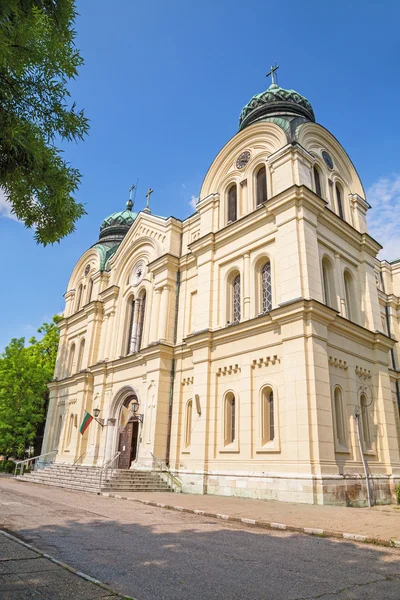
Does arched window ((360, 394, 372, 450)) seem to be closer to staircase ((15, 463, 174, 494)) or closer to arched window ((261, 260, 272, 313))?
arched window ((261, 260, 272, 313))

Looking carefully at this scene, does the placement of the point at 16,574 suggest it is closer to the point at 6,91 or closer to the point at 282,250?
the point at 6,91

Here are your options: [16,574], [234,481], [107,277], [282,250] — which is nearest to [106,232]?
[107,277]

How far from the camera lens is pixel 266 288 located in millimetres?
18062

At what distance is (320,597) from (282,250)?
1370 cm

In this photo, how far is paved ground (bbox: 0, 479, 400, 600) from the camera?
14.8ft

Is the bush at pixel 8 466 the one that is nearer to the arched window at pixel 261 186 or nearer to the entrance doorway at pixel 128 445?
the entrance doorway at pixel 128 445

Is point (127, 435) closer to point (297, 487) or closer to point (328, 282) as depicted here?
point (297, 487)

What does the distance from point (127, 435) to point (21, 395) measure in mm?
13454

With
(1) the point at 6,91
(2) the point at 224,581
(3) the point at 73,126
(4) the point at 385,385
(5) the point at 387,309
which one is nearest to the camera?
(2) the point at 224,581

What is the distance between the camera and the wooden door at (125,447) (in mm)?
21969

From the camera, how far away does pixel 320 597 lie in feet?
14.3

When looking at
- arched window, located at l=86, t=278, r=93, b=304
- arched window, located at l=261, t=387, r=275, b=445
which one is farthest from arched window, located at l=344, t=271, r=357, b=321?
arched window, located at l=86, t=278, r=93, b=304

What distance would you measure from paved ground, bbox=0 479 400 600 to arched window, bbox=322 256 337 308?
36.4ft

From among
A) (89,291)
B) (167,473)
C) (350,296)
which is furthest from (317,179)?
(89,291)
